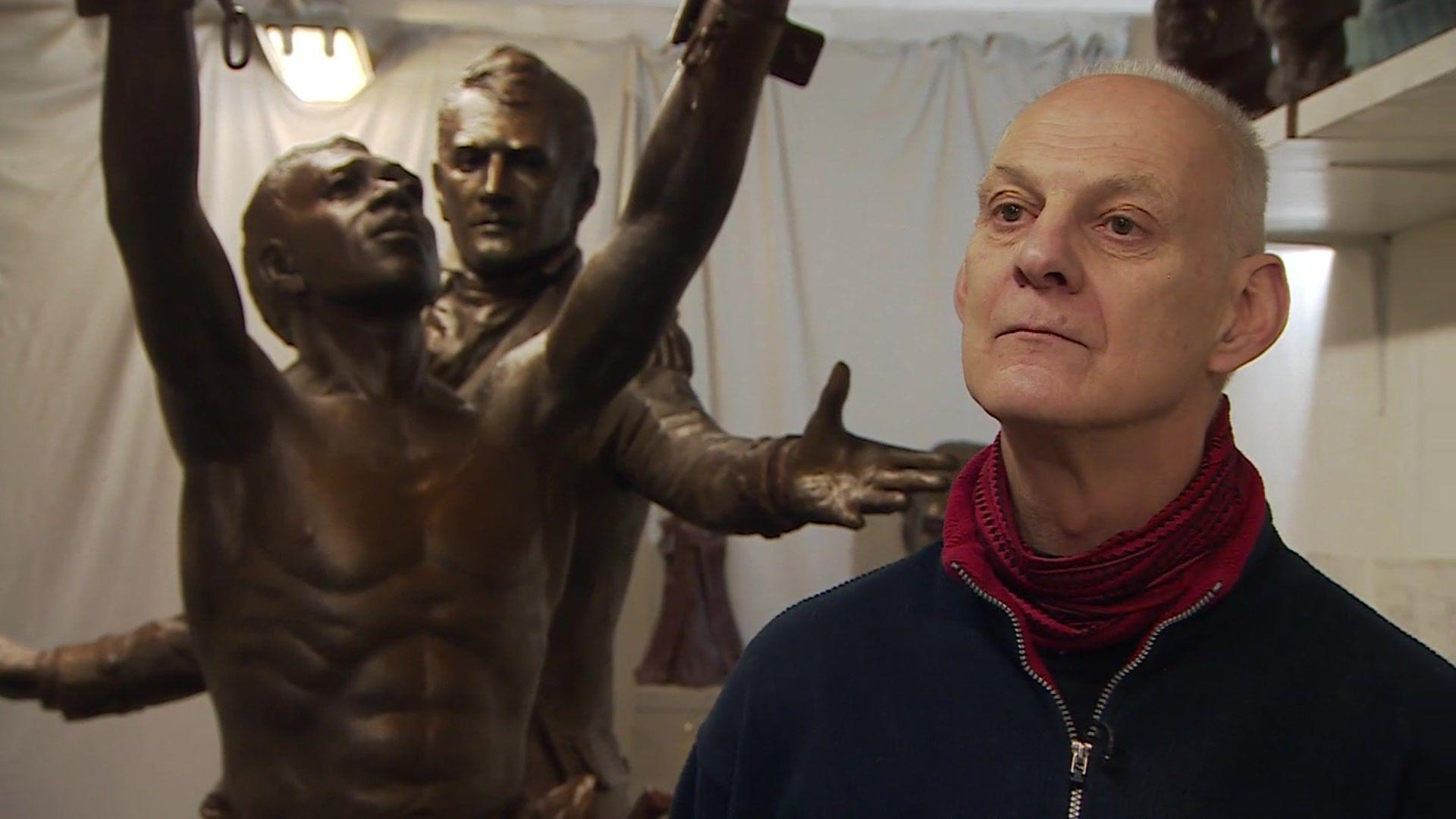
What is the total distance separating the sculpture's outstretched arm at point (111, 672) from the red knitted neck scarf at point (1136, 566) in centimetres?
105

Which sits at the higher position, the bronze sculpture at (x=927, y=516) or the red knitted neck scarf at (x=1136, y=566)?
the red knitted neck scarf at (x=1136, y=566)

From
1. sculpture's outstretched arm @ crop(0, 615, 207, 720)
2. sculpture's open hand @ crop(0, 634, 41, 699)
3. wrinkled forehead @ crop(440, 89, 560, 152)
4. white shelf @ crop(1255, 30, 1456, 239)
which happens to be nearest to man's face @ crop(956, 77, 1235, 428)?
white shelf @ crop(1255, 30, 1456, 239)

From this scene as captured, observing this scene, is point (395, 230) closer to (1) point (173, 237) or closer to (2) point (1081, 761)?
(1) point (173, 237)

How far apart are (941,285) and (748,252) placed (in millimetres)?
342

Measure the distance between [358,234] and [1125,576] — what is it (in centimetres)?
92

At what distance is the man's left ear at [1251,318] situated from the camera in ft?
2.24

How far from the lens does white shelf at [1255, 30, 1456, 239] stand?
3.07ft

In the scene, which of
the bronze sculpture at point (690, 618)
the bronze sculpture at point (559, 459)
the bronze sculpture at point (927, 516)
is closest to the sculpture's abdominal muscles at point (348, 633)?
the bronze sculpture at point (559, 459)

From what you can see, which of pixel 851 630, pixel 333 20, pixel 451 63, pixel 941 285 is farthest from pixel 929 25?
pixel 851 630

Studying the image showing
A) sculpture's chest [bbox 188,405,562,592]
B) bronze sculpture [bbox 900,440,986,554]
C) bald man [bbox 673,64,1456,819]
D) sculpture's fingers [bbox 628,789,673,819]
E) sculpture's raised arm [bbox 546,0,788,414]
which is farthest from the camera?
bronze sculpture [bbox 900,440,986,554]

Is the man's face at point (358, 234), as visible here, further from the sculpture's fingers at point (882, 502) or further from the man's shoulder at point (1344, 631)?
the man's shoulder at point (1344, 631)

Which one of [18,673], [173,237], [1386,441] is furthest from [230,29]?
[1386,441]

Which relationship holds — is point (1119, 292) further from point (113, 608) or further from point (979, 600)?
point (113, 608)

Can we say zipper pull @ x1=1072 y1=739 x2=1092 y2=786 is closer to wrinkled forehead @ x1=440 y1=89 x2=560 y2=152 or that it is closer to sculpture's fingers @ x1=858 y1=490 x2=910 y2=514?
sculpture's fingers @ x1=858 y1=490 x2=910 y2=514
